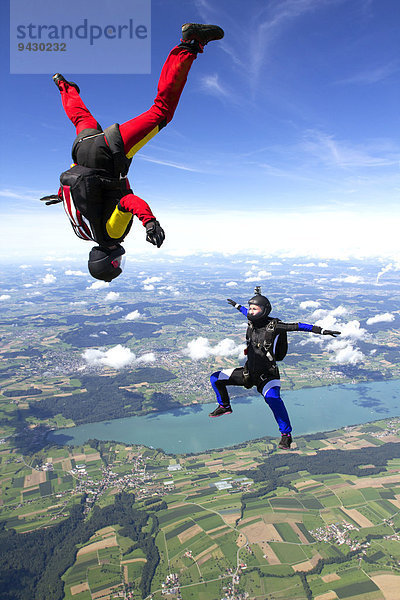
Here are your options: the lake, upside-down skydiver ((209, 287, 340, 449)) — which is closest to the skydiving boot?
upside-down skydiver ((209, 287, 340, 449))

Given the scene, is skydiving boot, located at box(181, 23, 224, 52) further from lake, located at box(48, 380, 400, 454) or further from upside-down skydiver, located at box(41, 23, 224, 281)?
lake, located at box(48, 380, 400, 454)

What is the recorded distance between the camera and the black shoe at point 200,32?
2537mm

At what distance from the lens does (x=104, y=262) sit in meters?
3.26

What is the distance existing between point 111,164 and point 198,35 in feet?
4.30

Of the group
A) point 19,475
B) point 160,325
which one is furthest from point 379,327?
point 19,475

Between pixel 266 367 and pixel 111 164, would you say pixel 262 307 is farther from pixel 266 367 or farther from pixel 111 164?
pixel 111 164

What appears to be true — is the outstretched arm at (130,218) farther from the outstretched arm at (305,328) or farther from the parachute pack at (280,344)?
the parachute pack at (280,344)

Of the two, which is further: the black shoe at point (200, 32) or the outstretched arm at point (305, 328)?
the outstretched arm at point (305, 328)

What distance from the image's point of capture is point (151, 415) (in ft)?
319

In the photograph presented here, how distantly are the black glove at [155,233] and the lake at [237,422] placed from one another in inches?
3236

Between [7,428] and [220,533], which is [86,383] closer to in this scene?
[7,428]

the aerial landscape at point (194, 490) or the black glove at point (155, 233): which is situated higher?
the black glove at point (155, 233)

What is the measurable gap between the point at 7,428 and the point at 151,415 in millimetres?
40013

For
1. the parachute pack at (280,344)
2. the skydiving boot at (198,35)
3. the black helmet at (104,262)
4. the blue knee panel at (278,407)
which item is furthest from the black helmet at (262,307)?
the skydiving boot at (198,35)
